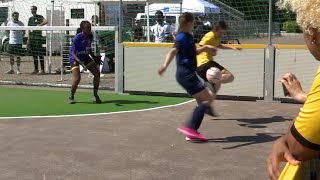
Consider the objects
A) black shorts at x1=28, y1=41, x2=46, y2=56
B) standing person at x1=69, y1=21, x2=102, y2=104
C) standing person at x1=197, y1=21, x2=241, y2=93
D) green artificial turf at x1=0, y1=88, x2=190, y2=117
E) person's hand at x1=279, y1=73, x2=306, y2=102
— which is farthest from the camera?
black shorts at x1=28, y1=41, x2=46, y2=56

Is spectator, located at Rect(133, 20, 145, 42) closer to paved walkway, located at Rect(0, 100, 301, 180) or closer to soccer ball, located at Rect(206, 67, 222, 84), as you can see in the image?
paved walkway, located at Rect(0, 100, 301, 180)

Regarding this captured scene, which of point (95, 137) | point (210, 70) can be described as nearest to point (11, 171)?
point (95, 137)

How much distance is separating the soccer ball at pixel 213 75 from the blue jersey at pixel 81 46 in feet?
10.8

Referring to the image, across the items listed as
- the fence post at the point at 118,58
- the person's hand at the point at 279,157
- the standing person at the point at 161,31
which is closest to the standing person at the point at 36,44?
the standing person at the point at 161,31

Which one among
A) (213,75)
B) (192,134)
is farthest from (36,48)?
(192,134)

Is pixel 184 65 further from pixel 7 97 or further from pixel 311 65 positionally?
pixel 7 97

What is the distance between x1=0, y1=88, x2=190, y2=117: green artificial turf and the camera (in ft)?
34.3

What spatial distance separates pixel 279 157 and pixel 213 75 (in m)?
6.88

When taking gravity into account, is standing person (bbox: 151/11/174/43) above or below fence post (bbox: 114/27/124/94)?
above

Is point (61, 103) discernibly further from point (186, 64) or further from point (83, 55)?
point (186, 64)

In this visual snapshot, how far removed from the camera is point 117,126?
8.88 m

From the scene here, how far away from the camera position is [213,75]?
897 centimetres

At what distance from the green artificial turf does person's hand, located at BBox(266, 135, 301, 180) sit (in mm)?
8303

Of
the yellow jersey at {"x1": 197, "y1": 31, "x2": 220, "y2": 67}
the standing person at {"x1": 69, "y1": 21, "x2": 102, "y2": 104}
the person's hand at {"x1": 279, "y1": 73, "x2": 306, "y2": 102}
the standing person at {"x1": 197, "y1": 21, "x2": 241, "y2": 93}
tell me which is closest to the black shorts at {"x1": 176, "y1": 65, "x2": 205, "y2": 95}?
the standing person at {"x1": 197, "y1": 21, "x2": 241, "y2": 93}
